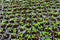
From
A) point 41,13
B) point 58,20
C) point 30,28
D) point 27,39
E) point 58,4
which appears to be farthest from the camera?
point 58,4

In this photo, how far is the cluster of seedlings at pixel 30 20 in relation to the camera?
3275 millimetres

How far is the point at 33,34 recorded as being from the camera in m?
3.28

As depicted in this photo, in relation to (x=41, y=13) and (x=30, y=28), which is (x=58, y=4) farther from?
(x=30, y=28)

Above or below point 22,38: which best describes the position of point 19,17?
above

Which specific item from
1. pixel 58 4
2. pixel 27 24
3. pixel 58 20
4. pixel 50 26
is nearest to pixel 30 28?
pixel 27 24

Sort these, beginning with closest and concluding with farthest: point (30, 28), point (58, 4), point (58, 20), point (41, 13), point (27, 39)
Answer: point (27, 39) < point (30, 28) < point (58, 20) < point (41, 13) < point (58, 4)

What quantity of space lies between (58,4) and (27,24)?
132 centimetres

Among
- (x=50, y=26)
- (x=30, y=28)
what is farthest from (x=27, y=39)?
(x=50, y=26)

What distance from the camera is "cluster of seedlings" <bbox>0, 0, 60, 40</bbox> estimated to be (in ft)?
10.7

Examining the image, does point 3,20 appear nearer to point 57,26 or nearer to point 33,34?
point 33,34

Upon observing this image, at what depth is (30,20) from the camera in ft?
12.2

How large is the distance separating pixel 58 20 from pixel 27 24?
2.69ft

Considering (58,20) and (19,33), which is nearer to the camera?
(19,33)

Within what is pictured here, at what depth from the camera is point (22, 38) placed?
3182 millimetres
